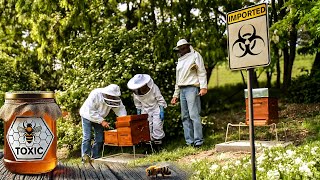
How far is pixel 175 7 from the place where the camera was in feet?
27.8

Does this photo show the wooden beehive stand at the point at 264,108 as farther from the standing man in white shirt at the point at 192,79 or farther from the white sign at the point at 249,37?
the white sign at the point at 249,37

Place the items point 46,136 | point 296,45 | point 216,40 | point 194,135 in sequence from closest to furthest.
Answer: point 46,136, point 194,135, point 216,40, point 296,45

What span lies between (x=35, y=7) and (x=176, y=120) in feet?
11.4

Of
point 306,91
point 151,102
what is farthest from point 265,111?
point 306,91

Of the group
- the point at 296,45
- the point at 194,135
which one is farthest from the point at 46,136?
the point at 296,45

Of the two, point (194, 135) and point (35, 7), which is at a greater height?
point (35, 7)

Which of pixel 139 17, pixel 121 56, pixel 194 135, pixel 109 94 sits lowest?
pixel 194 135

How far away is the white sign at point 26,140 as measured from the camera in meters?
1.35

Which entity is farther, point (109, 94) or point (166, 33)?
point (166, 33)

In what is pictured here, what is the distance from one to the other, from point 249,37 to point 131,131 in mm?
3820

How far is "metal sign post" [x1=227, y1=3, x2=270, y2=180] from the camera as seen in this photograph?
1.95 meters

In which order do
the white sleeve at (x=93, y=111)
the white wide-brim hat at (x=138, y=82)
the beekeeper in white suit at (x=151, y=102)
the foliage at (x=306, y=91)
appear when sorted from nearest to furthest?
the white sleeve at (x=93, y=111), the white wide-brim hat at (x=138, y=82), the beekeeper in white suit at (x=151, y=102), the foliage at (x=306, y=91)

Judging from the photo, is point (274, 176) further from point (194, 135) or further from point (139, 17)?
point (139, 17)

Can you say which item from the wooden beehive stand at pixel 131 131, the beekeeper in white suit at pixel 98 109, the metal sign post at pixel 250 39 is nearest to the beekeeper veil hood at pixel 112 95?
the beekeeper in white suit at pixel 98 109
